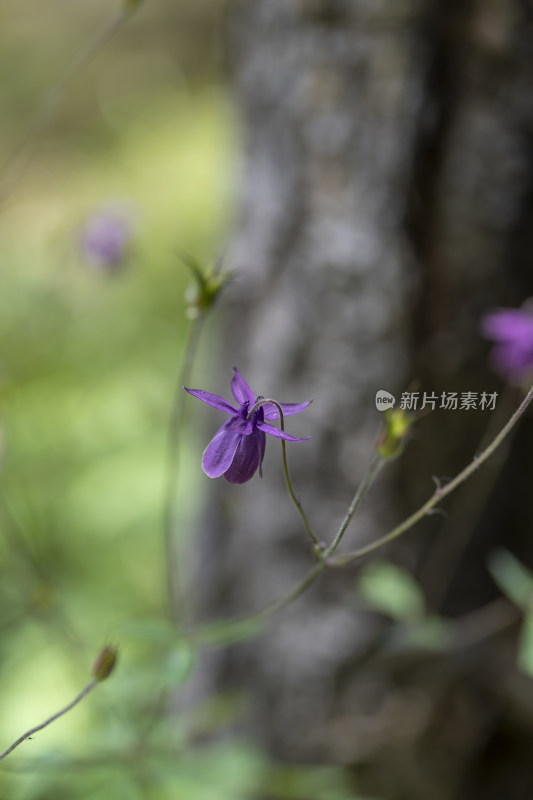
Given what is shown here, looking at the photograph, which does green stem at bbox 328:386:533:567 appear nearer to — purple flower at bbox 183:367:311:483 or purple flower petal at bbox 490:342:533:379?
purple flower at bbox 183:367:311:483

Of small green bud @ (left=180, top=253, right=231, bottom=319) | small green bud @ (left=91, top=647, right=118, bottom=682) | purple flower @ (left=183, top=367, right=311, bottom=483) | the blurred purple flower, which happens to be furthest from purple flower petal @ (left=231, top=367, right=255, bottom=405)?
the blurred purple flower

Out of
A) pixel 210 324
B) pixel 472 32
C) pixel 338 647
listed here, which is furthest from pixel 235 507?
pixel 210 324

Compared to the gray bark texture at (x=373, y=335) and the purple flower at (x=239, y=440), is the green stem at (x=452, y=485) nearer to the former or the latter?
the purple flower at (x=239, y=440)

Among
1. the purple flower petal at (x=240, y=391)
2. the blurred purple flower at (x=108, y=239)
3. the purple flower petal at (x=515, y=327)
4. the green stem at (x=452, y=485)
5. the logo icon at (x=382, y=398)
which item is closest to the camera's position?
the green stem at (x=452, y=485)

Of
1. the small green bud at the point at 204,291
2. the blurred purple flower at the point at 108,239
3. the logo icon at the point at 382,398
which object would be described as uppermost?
the blurred purple flower at the point at 108,239

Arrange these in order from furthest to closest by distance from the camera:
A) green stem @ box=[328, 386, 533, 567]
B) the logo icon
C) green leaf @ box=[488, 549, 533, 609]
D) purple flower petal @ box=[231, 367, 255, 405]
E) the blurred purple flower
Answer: the blurred purple flower
the logo icon
green leaf @ box=[488, 549, 533, 609]
purple flower petal @ box=[231, 367, 255, 405]
green stem @ box=[328, 386, 533, 567]

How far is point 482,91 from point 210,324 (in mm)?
1947

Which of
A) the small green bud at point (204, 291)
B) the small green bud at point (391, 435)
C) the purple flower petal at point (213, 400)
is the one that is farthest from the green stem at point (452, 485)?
the small green bud at point (204, 291)

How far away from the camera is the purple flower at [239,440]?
681 millimetres

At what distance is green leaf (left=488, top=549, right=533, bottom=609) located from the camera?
4.09ft

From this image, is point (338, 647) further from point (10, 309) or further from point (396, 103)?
point (10, 309)

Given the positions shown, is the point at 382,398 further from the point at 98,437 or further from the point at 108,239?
the point at 98,437

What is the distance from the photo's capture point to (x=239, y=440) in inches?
27.5

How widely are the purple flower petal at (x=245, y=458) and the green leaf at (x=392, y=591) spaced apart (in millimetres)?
702
